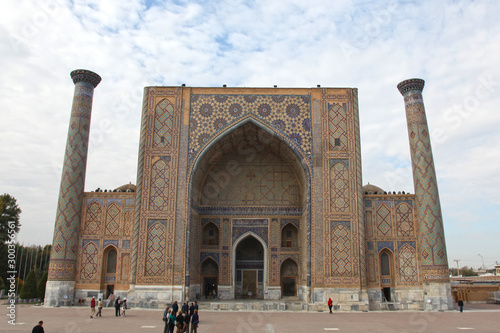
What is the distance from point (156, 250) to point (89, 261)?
96.9 inches

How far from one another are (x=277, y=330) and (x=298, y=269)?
22.9 ft

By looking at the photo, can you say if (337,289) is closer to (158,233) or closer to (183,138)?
(158,233)

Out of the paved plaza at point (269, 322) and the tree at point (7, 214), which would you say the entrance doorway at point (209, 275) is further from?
the tree at point (7, 214)

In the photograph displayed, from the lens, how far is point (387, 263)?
13891mm

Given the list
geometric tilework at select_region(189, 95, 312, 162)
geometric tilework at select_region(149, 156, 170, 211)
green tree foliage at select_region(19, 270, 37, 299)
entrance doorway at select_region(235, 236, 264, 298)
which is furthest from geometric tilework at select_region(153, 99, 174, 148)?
green tree foliage at select_region(19, 270, 37, 299)

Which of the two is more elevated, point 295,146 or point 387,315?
point 295,146

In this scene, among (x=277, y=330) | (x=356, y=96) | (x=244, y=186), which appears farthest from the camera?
(x=244, y=186)

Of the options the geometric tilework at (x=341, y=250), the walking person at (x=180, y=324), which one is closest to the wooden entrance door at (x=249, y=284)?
the geometric tilework at (x=341, y=250)

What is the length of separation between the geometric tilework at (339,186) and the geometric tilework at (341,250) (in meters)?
0.64

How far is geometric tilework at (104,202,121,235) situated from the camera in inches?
550

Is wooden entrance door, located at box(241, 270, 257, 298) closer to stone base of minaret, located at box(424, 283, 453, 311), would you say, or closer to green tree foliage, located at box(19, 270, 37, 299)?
stone base of minaret, located at box(424, 283, 453, 311)

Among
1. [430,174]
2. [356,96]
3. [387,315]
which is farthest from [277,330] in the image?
[356,96]

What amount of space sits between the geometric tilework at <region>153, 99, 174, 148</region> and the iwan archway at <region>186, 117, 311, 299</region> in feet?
4.89

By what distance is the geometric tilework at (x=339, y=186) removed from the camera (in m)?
13.6
